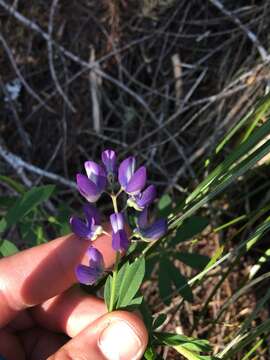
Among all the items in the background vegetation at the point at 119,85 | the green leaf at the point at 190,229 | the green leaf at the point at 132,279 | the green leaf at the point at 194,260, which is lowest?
the green leaf at the point at 132,279

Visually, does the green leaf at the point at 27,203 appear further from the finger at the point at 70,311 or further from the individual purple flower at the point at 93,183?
the individual purple flower at the point at 93,183

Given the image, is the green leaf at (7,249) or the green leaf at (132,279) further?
the green leaf at (7,249)

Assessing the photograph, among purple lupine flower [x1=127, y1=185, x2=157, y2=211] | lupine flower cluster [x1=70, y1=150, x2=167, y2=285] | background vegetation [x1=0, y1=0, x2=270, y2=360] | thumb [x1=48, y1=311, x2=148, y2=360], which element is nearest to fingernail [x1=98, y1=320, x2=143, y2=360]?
thumb [x1=48, y1=311, x2=148, y2=360]

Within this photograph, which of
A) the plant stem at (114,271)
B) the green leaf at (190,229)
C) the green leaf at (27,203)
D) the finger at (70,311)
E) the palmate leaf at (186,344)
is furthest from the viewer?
the green leaf at (190,229)

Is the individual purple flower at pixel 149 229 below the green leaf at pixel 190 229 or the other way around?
below

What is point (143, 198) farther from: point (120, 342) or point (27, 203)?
point (27, 203)

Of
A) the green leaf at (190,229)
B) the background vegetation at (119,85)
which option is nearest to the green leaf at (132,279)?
the green leaf at (190,229)

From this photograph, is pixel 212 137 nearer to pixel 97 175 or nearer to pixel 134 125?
pixel 134 125

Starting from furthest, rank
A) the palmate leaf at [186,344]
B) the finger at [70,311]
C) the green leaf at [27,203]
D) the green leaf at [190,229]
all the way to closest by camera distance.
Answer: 1. the green leaf at [190,229]
2. the green leaf at [27,203]
3. the finger at [70,311]
4. the palmate leaf at [186,344]
